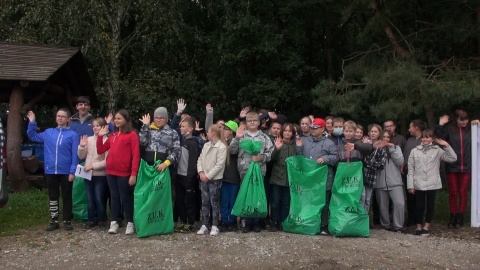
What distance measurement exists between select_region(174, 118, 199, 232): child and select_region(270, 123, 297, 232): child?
115 centimetres

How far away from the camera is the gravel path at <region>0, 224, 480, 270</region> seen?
21.8ft

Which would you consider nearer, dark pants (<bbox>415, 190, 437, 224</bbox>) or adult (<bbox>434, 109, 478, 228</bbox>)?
dark pants (<bbox>415, 190, 437, 224</bbox>)

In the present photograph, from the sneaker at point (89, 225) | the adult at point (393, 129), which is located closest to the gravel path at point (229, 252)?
the sneaker at point (89, 225)

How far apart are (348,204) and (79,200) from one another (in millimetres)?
4101

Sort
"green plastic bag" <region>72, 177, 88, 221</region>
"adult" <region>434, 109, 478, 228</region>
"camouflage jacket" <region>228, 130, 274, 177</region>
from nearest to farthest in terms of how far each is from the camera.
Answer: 1. "camouflage jacket" <region>228, 130, 274, 177</region>
2. "green plastic bag" <region>72, 177, 88, 221</region>
3. "adult" <region>434, 109, 478, 228</region>

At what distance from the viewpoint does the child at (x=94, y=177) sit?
8.26 meters

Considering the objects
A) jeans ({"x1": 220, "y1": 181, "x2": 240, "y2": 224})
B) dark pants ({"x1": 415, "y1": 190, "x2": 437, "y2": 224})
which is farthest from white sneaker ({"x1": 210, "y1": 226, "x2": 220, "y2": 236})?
dark pants ({"x1": 415, "y1": 190, "x2": 437, "y2": 224})

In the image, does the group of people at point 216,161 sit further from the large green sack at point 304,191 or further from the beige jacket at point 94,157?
the large green sack at point 304,191

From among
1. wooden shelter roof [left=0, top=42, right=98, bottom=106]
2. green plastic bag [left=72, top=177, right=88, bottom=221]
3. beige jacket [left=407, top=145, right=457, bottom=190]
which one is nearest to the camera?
beige jacket [left=407, top=145, right=457, bottom=190]

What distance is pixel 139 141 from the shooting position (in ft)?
26.6

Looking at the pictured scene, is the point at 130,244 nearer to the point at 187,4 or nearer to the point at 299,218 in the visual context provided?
the point at 299,218

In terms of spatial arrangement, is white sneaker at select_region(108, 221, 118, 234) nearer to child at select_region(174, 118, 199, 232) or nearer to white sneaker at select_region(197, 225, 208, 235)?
child at select_region(174, 118, 199, 232)

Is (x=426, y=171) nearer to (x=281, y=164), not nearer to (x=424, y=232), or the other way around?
(x=424, y=232)

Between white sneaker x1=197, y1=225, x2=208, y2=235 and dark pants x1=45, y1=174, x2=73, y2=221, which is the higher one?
dark pants x1=45, y1=174, x2=73, y2=221
